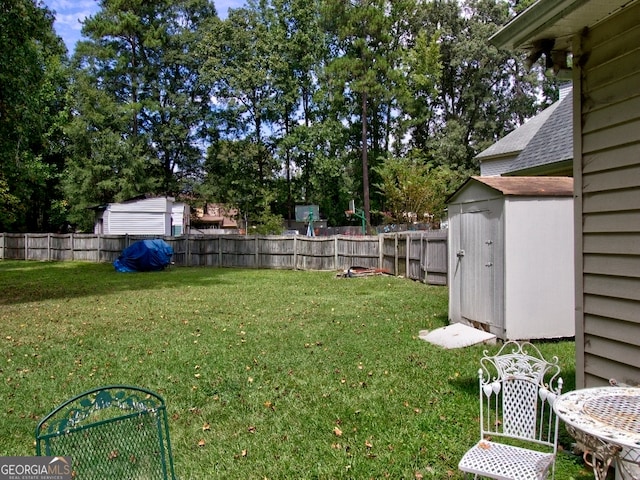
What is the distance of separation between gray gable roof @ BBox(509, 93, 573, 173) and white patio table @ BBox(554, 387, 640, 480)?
6369 millimetres

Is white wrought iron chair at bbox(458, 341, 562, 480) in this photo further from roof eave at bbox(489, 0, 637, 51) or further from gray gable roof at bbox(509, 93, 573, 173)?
gray gable roof at bbox(509, 93, 573, 173)

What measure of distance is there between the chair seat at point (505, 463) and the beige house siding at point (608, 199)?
86 cm

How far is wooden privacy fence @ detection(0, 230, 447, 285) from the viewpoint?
12867 millimetres

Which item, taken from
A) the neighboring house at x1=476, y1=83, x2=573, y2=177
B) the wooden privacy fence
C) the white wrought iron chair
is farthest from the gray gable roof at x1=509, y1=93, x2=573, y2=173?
the white wrought iron chair

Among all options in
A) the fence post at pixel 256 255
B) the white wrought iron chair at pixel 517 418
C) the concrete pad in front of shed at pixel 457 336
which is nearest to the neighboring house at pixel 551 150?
the concrete pad in front of shed at pixel 457 336

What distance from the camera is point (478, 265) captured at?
6559 millimetres

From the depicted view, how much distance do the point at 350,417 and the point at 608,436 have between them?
2366 mm

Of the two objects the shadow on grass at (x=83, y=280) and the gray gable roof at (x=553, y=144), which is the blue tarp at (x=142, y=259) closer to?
the shadow on grass at (x=83, y=280)

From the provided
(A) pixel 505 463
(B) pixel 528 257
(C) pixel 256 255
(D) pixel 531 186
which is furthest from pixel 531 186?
(C) pixel 256 255

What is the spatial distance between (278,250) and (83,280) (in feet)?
22.2

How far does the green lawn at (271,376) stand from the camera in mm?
3215

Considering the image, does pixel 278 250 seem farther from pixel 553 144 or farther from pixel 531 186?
pixel 531 186

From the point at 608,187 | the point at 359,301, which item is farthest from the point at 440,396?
the point at 359,301

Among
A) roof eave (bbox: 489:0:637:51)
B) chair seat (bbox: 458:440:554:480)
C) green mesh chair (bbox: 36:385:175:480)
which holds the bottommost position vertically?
chair seat (bbox: 458:440:554:480)
